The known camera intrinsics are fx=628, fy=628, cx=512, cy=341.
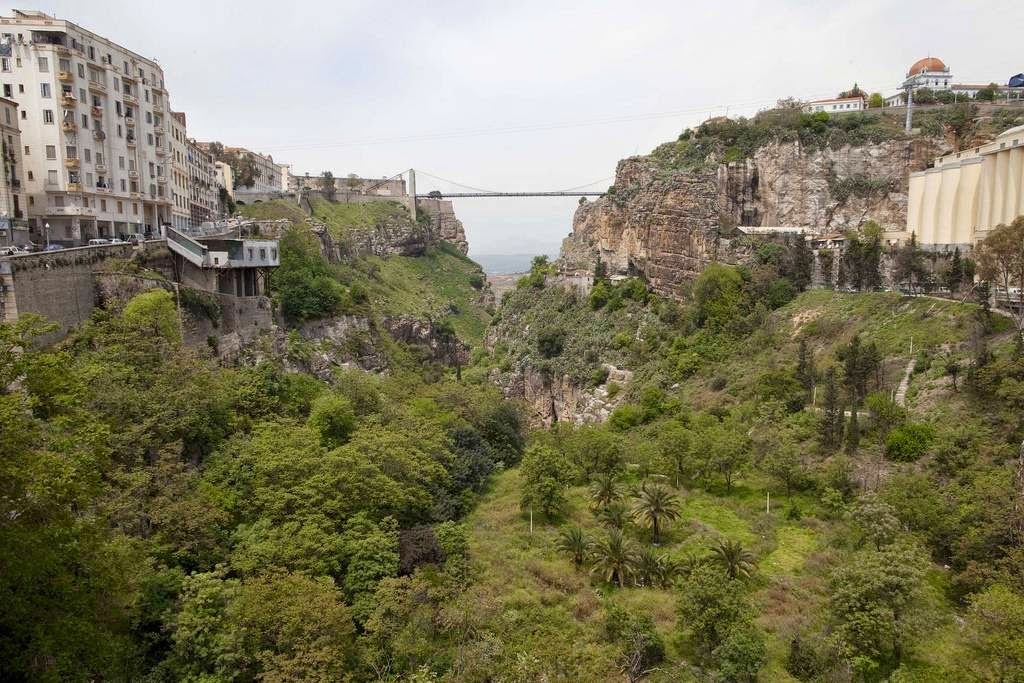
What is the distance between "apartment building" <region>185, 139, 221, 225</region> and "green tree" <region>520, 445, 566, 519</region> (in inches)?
1476

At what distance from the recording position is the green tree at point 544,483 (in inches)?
972

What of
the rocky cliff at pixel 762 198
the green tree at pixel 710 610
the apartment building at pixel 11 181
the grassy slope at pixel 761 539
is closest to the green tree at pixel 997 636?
the grassy slope at pixel 761 539

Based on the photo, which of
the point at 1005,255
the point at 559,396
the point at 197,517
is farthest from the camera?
the point at 559,396

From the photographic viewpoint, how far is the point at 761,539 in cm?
2203

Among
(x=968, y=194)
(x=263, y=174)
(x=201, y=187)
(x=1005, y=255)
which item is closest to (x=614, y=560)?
(x=1005, y=255)

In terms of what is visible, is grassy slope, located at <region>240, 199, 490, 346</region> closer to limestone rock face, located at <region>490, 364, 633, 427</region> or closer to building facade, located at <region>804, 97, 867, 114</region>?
limestone rock face, located at <region>490, 364, 633, 427</region>

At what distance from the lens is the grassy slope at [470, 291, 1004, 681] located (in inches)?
675

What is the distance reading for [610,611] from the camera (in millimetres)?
18000

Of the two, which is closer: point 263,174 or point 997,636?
point 997,636

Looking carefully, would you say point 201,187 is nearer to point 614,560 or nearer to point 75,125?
point 75,125

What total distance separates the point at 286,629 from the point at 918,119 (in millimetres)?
51906

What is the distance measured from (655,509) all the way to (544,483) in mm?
4355

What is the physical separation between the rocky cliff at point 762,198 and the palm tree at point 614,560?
29714 mm

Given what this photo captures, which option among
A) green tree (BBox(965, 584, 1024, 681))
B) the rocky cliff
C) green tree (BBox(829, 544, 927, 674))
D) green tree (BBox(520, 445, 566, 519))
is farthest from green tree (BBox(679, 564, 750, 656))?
the rocky cliff
